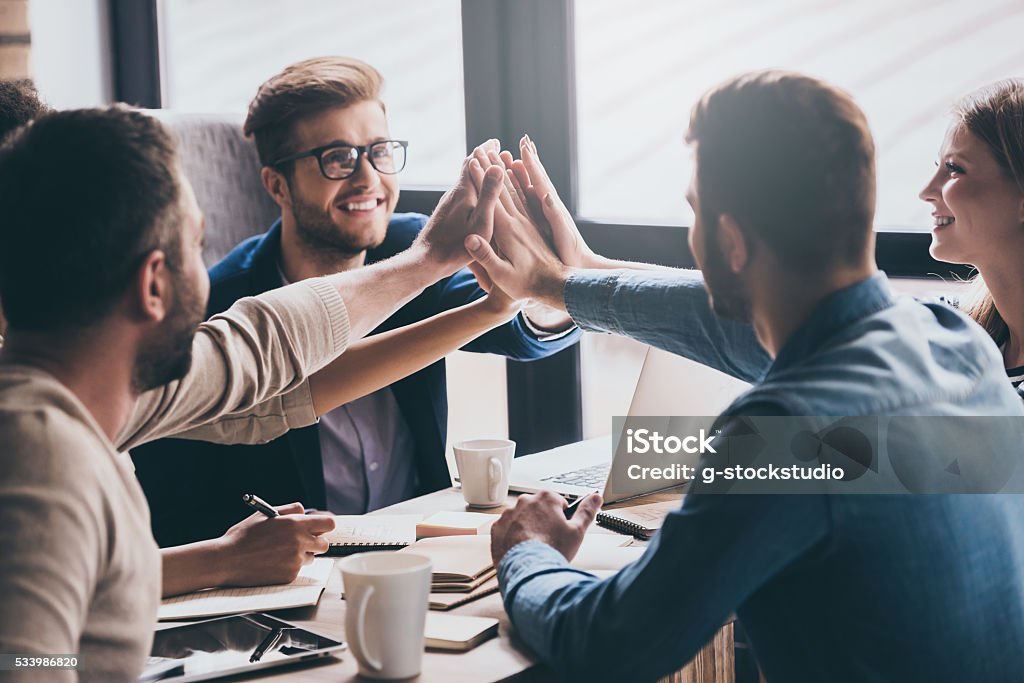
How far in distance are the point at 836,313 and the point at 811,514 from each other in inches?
7.9

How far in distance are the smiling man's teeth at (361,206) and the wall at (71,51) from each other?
57.4 inches

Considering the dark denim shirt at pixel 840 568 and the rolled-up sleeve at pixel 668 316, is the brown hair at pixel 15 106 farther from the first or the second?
the dark denim shirt at pixel 840 568

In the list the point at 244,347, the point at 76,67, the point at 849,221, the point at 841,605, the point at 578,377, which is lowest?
the point at 578,377

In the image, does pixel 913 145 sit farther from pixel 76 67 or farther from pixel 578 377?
pixel 76 67

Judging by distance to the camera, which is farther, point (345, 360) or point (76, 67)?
point (76, 67)


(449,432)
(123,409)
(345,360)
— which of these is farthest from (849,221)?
(449,432)

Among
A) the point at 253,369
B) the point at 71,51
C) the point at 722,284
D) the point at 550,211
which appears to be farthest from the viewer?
the point at 71,51

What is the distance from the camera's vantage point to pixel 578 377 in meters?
2.49

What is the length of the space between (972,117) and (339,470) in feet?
4.12

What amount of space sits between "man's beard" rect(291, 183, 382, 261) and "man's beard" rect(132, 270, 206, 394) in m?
1.10

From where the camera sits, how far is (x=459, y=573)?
3.92 feet

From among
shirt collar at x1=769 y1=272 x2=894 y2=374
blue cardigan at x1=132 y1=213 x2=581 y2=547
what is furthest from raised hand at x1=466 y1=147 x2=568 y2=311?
shirt collar at x1=769 y1=272 x2=894 y2=374

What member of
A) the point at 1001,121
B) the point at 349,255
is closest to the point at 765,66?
the point at 1001,121

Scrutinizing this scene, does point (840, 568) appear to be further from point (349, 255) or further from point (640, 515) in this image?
point (349, 255)
